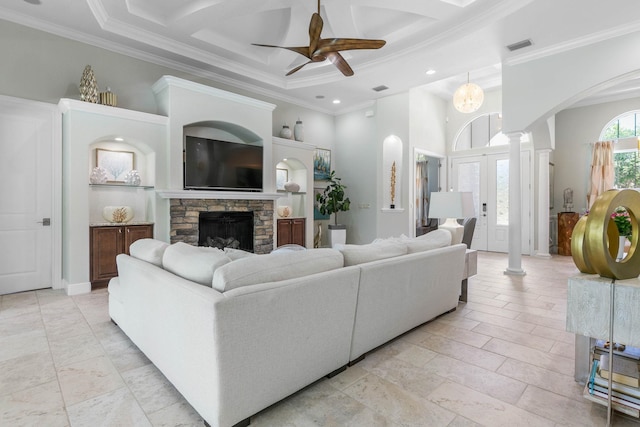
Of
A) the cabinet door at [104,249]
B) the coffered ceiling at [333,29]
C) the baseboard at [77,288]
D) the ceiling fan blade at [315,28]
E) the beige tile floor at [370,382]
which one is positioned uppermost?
the coffered ceiling at [333,29]

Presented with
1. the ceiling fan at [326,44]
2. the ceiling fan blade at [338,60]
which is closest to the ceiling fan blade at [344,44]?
the ceiling fan at [326,44]

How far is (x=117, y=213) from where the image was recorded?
4.49 metres

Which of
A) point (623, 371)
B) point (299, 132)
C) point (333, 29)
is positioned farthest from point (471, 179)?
point (623, 371)

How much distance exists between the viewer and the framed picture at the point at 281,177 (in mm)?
7079

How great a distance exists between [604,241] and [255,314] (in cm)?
161

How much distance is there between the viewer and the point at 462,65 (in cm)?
531

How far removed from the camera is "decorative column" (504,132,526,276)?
5.15 m

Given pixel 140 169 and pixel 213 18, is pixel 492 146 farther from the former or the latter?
pixel 140 169

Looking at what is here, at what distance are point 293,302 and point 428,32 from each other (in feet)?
14.9

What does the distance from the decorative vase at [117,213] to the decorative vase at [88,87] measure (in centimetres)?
141

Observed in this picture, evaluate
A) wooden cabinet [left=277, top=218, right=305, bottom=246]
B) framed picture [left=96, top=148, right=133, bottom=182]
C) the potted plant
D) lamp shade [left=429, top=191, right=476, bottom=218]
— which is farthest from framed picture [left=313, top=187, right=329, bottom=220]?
lamp shade [left=429, top=191, right=476, bottom=218]

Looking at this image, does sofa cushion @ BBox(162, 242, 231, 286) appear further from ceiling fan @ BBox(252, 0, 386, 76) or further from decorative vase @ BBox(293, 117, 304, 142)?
decorative vase @ BBox(293, 117, 304, 142)

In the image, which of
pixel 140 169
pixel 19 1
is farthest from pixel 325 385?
pixel 19 1

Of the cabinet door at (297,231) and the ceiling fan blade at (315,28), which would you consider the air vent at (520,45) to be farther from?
the cabinet door at (297,231)
